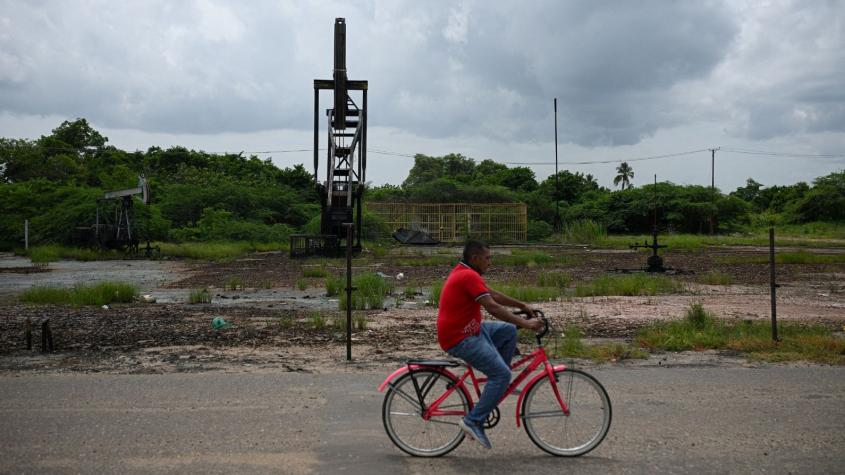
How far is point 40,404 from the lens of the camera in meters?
7.10

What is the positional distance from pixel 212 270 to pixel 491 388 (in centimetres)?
2299

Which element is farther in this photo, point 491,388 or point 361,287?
point 361,287

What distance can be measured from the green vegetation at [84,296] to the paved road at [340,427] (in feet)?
25.1

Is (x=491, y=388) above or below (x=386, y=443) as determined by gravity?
above

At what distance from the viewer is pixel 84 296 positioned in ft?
51.8

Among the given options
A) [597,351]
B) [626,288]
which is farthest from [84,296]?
[626,288]

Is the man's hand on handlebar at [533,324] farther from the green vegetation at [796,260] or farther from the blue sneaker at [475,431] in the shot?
the green vegetation at [796,260]

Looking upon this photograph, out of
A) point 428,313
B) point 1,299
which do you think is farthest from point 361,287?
point 1,299

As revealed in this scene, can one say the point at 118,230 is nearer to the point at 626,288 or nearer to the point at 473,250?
the point at 626,288

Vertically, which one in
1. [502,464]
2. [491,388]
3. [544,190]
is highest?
[544,190]

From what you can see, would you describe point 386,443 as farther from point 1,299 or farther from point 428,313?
point 1,299

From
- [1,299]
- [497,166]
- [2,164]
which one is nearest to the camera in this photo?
[1,299]

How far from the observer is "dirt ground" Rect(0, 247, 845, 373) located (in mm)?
9461

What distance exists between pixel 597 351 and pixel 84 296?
441 inches
